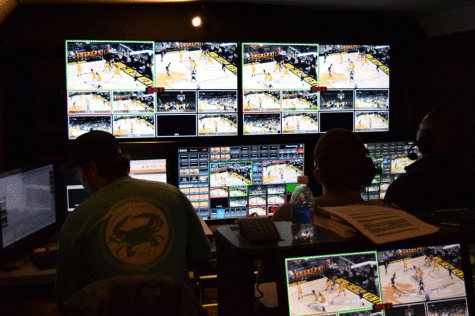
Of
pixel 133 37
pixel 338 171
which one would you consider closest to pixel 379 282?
pixel 338 171

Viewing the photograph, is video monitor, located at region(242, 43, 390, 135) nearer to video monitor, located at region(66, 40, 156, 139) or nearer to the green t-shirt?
video monitor, located at region(66, 40, 156, 139)

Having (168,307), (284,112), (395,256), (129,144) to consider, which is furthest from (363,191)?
(168,307)

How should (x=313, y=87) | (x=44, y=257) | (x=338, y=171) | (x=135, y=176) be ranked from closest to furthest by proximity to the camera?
(x=338, y=171)
(x=44, y=257)
(x=135, y=176)
(x=313, y=87)

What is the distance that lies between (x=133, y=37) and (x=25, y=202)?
147 cm

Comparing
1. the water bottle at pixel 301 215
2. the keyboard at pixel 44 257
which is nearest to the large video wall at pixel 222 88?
the keyboard at pixel 44 257

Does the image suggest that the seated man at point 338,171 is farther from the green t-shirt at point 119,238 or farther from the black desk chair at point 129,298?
the black desk chair at point 129,298

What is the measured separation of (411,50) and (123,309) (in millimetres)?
3269

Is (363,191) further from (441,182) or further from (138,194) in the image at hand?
(138,194)

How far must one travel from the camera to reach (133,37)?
3.35m

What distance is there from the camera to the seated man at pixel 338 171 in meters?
1.84

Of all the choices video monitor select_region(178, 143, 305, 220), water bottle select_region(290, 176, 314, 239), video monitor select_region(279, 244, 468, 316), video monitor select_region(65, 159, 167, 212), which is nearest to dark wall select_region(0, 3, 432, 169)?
video monitor select_region(65, 159, 167, 212)

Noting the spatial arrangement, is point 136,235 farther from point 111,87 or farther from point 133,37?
point 133,37

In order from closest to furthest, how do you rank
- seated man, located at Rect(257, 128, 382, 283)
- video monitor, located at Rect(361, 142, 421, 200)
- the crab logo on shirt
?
the crab logo on shirt
seated man, located at Rect(257, 128, 382, 283)
video monitor, located at Rect(361, 142, 421, 200)

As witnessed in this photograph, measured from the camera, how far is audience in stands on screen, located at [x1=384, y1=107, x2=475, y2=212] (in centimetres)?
211
